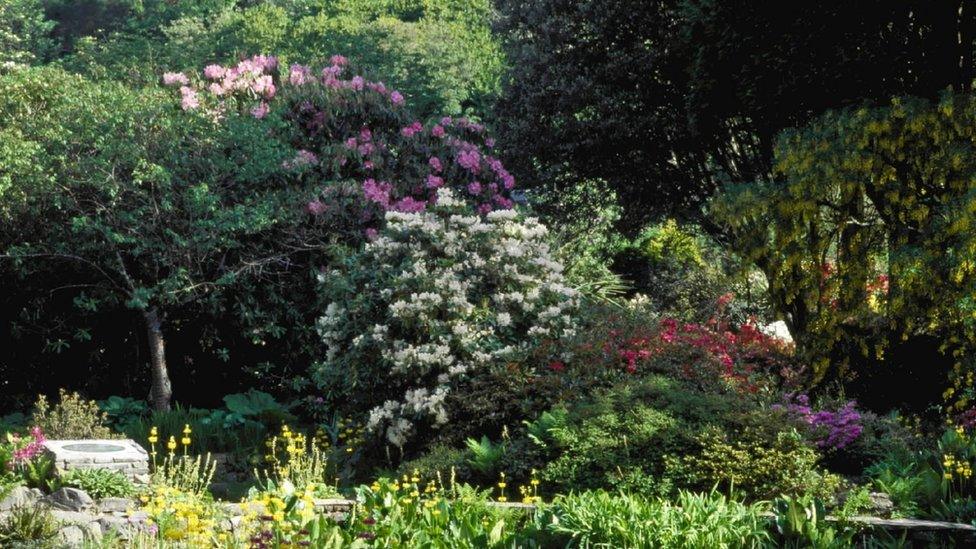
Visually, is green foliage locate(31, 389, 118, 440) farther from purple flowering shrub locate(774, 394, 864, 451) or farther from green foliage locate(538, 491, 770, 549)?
purple flowering shrub locate(774, 394, 864, 451)

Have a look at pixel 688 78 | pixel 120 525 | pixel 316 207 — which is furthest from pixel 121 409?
pixel 688 78

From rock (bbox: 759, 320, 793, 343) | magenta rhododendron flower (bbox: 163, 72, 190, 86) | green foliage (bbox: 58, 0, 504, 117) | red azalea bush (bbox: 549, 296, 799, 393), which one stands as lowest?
red azalea bush (bbox: 549, 296, 799, 393)

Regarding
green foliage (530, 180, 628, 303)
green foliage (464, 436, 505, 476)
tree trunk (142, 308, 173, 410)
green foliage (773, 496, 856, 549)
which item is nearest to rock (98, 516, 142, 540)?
green foliage (464, 436, 505, 476)

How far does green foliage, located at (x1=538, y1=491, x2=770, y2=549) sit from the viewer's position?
6078 millimetres

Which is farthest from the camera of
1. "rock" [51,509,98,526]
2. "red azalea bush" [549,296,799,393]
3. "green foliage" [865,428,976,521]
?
"red azalea bush" [549,296,799,393]

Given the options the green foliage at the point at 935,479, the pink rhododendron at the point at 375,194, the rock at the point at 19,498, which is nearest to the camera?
the green foliage at the point at 935,479

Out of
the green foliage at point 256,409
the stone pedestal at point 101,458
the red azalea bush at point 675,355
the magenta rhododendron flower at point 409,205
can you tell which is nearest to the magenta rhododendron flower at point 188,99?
the magenta rhododendron flower at point 409,205

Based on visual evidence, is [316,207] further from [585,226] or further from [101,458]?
[585,226]

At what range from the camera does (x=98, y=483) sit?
8.72 m

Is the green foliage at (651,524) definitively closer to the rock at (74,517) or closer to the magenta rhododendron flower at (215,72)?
the rock at (74,517)

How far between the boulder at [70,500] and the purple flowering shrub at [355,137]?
561 cm

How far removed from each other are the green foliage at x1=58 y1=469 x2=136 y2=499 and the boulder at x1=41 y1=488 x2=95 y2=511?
0.11m

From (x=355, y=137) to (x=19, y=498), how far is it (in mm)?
6915

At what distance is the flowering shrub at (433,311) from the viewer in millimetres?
10188
